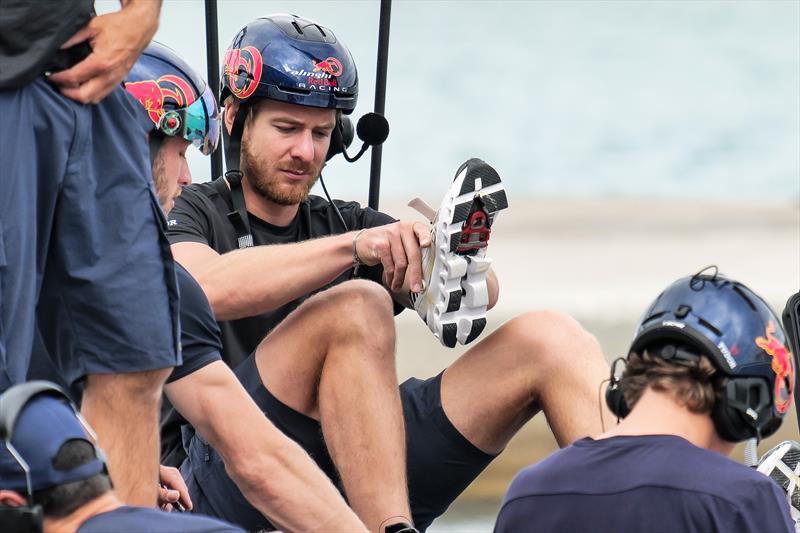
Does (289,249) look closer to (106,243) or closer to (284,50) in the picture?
(284,50)

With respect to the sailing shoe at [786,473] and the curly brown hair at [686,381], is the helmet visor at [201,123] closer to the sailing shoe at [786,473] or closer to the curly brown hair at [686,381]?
the curly brown hair at [686,381]

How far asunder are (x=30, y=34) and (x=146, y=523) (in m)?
1.09

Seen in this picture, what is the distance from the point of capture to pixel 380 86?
216 inches

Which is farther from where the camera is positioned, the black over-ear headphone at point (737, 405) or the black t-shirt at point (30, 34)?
the black t-shirt at point (30, 34)

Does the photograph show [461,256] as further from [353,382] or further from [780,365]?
[780,365]

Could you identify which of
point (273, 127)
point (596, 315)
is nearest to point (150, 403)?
point (273, 127)

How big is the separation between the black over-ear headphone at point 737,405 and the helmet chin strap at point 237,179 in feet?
6.35

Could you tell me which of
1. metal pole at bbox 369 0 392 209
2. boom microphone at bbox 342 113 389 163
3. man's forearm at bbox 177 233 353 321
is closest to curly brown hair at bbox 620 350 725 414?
man's forearm at bbox 177 233 353 321

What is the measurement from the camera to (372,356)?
13.3 ft

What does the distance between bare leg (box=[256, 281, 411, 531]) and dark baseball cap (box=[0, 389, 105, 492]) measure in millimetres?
1626

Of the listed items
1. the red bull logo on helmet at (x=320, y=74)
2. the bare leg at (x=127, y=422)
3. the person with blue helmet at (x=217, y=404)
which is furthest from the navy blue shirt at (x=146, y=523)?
the red bull logo on helmet at (x=320, y=74)

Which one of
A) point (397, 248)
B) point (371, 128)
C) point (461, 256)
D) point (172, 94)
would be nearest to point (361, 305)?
point (397, 248)

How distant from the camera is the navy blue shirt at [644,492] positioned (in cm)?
267

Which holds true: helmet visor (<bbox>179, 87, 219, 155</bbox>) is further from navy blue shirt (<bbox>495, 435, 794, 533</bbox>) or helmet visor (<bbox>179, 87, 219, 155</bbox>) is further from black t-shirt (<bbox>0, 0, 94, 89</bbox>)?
navy blue shirt (<bbox>495, 435, 794, 533</bbox>)
